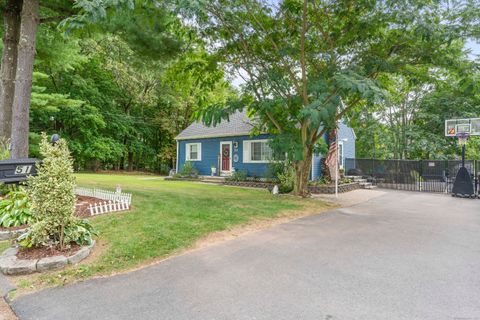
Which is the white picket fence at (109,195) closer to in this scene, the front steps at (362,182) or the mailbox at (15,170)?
the mailbox at (15,170)

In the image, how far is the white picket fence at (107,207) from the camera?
226 inches

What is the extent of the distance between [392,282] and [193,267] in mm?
2334

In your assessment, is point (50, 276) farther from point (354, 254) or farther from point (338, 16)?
point (338, 16)

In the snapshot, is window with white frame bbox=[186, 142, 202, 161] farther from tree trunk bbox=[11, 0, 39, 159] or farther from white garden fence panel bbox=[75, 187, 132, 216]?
tree trunk bbox=[11, 0, 39, 159]

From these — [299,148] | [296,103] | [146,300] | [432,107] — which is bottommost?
[146,300]

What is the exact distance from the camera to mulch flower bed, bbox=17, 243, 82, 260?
11.9 ft

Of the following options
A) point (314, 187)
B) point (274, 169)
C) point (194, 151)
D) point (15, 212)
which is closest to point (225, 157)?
point (194, 151)

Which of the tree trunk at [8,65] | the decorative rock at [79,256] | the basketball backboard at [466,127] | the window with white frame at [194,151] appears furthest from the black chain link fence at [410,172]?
the tree trunk at [8,65]

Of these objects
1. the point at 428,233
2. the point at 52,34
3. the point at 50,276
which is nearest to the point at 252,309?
the point at 50,276

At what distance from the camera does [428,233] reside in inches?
208

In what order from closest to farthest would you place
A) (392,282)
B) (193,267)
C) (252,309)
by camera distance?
1. (252,309)
2. (392,282)
3. (193,267)

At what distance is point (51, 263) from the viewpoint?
11.3ft

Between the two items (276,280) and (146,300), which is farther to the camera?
(276,280)

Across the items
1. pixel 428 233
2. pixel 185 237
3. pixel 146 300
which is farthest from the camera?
pixel 428 233
